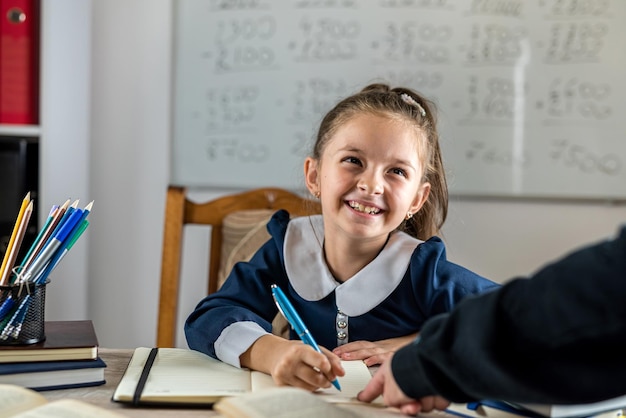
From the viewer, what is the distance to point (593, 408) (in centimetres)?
78

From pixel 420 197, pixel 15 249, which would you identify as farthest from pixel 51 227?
pixel 420 197

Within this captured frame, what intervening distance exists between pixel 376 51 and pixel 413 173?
1.32 meters

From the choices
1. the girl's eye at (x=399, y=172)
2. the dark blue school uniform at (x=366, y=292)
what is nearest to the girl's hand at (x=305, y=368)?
the dark blue school uniform at (x=366, y=292)

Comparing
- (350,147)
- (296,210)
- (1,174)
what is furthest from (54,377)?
A: (1,174)

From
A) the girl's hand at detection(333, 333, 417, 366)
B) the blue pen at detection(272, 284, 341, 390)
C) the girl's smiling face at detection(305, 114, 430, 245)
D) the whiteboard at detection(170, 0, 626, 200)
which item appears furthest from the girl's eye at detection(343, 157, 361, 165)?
the whiteboard at detection(170, 0, 626, 200)

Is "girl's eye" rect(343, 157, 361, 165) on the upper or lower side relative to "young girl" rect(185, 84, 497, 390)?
upper

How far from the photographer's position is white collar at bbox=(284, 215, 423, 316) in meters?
1.25

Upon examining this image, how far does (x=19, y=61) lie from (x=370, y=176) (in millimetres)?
1532

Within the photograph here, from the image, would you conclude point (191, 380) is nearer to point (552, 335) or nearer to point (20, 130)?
point (552, 335)

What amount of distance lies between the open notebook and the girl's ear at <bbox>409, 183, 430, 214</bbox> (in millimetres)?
444

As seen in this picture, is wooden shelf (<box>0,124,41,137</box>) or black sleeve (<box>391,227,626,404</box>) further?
wooden shelf (<box>0,124,41,137</box>)

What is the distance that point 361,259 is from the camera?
4.36 feet

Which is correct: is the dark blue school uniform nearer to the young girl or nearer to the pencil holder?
the young girl

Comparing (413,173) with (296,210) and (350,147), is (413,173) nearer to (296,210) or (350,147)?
(350,147)
